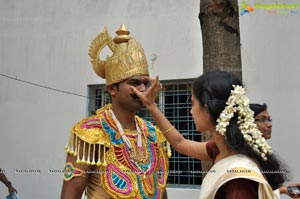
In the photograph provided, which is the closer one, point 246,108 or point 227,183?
point 227,183

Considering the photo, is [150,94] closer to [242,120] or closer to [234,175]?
[242,120]

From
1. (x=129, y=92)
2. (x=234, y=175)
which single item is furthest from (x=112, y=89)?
(x=234, y=175)

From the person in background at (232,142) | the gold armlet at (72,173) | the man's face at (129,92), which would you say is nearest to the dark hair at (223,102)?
the person in background at (232,142)

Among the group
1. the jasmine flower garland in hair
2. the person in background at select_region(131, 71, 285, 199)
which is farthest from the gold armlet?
the jasmine flower garland in hair

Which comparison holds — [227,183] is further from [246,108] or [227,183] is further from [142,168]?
[142,168]

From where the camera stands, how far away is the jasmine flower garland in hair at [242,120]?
1.30m

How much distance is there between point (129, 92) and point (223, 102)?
0.71 meters

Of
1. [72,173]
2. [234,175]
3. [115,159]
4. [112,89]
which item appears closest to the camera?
[234,175]

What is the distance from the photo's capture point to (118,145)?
1899 mm

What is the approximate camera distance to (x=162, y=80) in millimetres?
4320

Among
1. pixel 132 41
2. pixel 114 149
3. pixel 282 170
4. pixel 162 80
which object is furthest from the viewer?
pixel 162 80

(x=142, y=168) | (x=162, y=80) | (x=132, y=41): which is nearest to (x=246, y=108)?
(x=142, y=168)

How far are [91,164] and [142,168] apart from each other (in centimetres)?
31

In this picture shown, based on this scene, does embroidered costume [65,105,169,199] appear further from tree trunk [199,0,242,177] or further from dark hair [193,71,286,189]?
dark hair [193,71,286,189]
